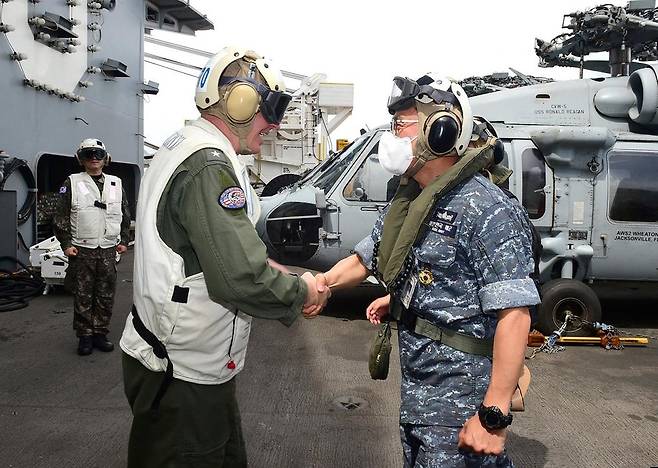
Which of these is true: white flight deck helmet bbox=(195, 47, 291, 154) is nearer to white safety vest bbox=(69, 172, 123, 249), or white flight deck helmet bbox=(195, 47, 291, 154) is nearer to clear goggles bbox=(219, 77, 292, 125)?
clear goggles bbox=(219, 77, 292, 125)

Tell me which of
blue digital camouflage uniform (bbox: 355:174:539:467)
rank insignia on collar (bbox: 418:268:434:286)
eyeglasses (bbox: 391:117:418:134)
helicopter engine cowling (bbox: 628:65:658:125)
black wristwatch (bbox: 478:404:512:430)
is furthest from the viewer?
helicopter engine cowling (bbox: 628:65:658:125)

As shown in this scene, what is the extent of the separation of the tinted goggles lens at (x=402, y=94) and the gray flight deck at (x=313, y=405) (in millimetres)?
2062

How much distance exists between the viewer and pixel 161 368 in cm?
195

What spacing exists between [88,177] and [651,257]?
580 cm

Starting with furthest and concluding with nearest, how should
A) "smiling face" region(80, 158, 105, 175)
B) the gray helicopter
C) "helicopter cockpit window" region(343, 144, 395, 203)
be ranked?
1. "helicopter cockpit window" region(343, 144, 395, 203)
2. the gray helicopter
3. "smiling face" region(80, 158, 105, 175)

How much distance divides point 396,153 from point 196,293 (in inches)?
33.6

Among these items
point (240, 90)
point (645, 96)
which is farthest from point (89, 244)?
point (645, 96)

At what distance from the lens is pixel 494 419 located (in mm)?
1687

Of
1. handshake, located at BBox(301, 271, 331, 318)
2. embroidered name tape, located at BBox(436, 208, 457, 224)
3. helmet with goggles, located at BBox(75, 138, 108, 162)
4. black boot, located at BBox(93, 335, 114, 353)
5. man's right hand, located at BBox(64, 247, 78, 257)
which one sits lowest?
black boot, located at BBox(93, 335, 114, 353)

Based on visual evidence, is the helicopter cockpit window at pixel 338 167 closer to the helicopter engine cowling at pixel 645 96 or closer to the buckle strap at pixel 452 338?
the helicopter engine cowling at pixel 645 96

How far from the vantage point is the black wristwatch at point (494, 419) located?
1.68m

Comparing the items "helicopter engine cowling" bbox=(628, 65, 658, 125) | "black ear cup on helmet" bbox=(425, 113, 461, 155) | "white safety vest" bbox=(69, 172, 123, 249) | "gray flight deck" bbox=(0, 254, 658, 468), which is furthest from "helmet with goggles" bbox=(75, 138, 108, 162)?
"helicopter engine cowling" bbox=(628, 65, 658, 125)

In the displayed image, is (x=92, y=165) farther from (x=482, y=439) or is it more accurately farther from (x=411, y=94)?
(x=482, y=439)

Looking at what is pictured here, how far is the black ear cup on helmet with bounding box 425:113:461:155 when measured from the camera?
6.23ft
